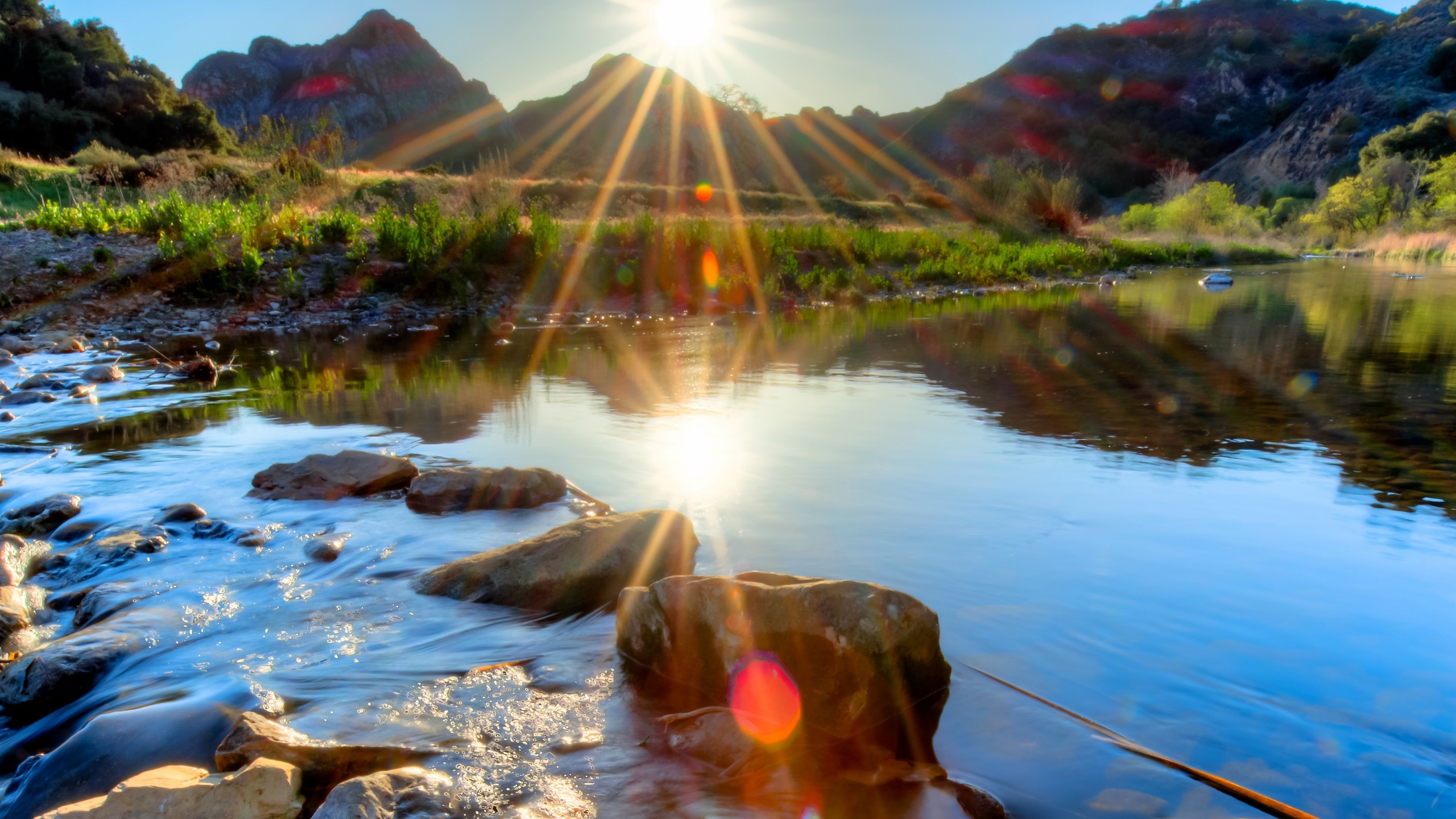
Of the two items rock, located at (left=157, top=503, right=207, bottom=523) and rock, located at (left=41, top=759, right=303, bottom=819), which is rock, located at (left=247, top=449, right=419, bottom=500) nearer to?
rock, located at (left=157, top=503, right=207, bottom=523)

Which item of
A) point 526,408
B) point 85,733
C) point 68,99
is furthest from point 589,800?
point 68,99

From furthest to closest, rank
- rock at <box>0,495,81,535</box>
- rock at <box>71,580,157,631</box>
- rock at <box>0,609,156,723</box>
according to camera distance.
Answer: rock at <box>0,495,81,535</box> < rock at <box>71,580,157,631</box> < rock at <box>0,609,156,723</box>

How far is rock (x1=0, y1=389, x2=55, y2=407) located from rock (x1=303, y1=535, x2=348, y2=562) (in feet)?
19.1

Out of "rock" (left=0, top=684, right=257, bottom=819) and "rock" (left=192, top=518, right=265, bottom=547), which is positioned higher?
"rock" (left=192, top=518, right=265, bottom=547)

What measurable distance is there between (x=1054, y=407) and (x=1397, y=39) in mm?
110184

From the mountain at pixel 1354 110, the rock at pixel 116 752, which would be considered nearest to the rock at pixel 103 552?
the rock at pixel 116 752

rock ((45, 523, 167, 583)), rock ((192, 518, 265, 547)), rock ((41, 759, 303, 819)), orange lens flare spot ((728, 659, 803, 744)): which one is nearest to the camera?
rock ((41, 759, 303, 819))

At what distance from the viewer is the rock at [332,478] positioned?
188 inches

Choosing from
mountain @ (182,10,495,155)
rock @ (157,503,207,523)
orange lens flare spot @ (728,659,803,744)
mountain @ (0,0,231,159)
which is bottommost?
orange lens flare spot @ (728,659,803,744)

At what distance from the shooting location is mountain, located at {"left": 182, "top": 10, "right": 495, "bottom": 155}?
329ft

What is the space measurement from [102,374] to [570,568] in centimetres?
826

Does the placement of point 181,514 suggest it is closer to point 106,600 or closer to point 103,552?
point 103,552

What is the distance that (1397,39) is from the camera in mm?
83562

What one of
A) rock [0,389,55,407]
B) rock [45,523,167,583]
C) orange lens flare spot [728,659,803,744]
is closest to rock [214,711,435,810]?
orange lens flare spot [728,659,803,744]
